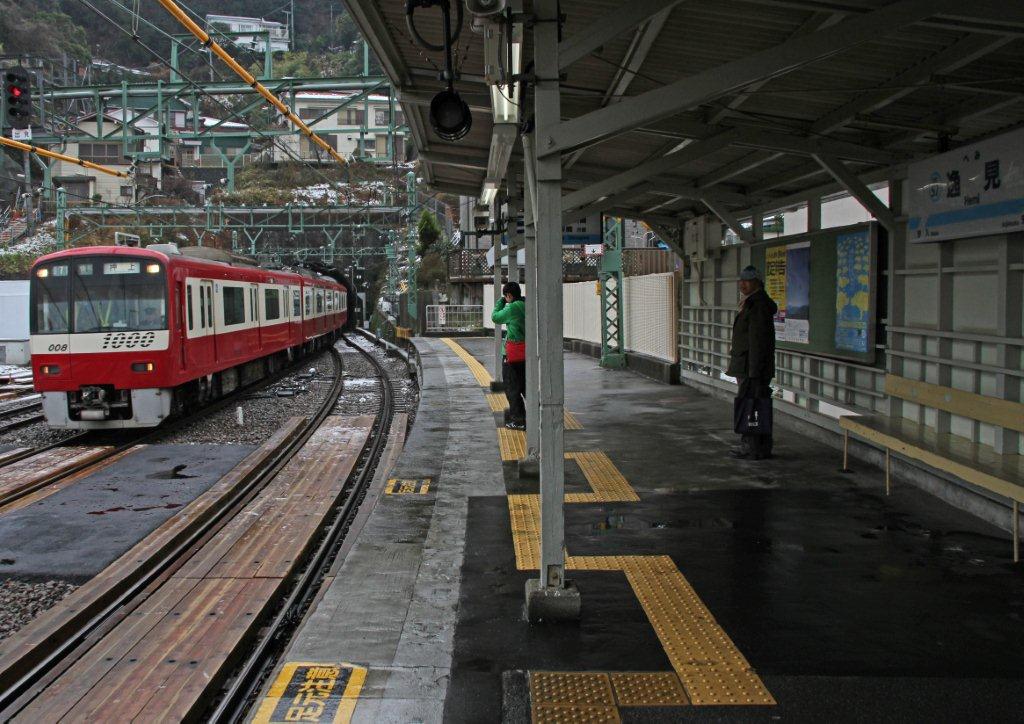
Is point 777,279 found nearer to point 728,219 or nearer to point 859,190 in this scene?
point 728,219

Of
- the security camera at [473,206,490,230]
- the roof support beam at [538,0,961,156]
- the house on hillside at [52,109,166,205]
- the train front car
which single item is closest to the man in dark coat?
the roof support beam at [538,0,961,156]

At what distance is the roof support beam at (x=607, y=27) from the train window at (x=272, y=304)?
15.7 m

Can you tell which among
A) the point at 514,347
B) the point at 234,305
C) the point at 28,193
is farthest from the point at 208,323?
the point at 28,193

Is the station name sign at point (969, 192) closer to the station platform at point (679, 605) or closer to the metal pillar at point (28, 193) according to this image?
the station platform at point (679, 605)

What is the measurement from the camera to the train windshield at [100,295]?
12.3 meters

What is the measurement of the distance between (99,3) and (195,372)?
257 feet

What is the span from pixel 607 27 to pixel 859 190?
12.4ft

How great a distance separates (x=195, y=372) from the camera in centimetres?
1369

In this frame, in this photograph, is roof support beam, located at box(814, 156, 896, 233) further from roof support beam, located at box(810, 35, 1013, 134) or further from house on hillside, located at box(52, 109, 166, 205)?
house on hillside, located at box(52, 109, 166, 205)

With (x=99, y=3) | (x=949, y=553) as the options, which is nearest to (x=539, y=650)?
(x=949, y=553)

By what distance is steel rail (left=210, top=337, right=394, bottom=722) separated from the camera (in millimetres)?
4152

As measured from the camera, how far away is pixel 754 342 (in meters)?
8.20

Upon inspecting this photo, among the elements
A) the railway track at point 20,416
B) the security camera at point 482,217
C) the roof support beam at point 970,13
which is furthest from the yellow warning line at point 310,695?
the railway track at point 20,416

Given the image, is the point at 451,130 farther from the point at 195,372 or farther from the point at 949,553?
the point at 195,372
